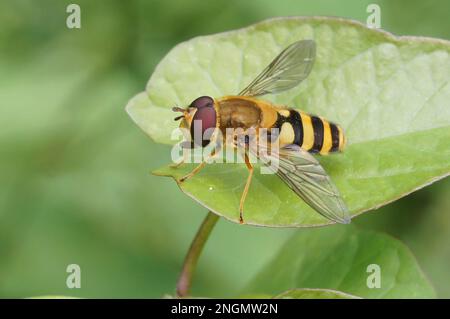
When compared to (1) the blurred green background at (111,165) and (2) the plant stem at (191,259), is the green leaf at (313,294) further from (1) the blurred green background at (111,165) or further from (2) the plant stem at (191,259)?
(1) the blurred green background at (111,165)

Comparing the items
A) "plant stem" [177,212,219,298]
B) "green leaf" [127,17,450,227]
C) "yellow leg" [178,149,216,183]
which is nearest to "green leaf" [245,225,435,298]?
"green leaf" [127,17,450,227]

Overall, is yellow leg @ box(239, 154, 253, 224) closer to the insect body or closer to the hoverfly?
the hoverfly

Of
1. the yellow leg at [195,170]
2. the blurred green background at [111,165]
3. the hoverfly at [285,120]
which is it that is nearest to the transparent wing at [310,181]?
the hoverfly at [285,120]
